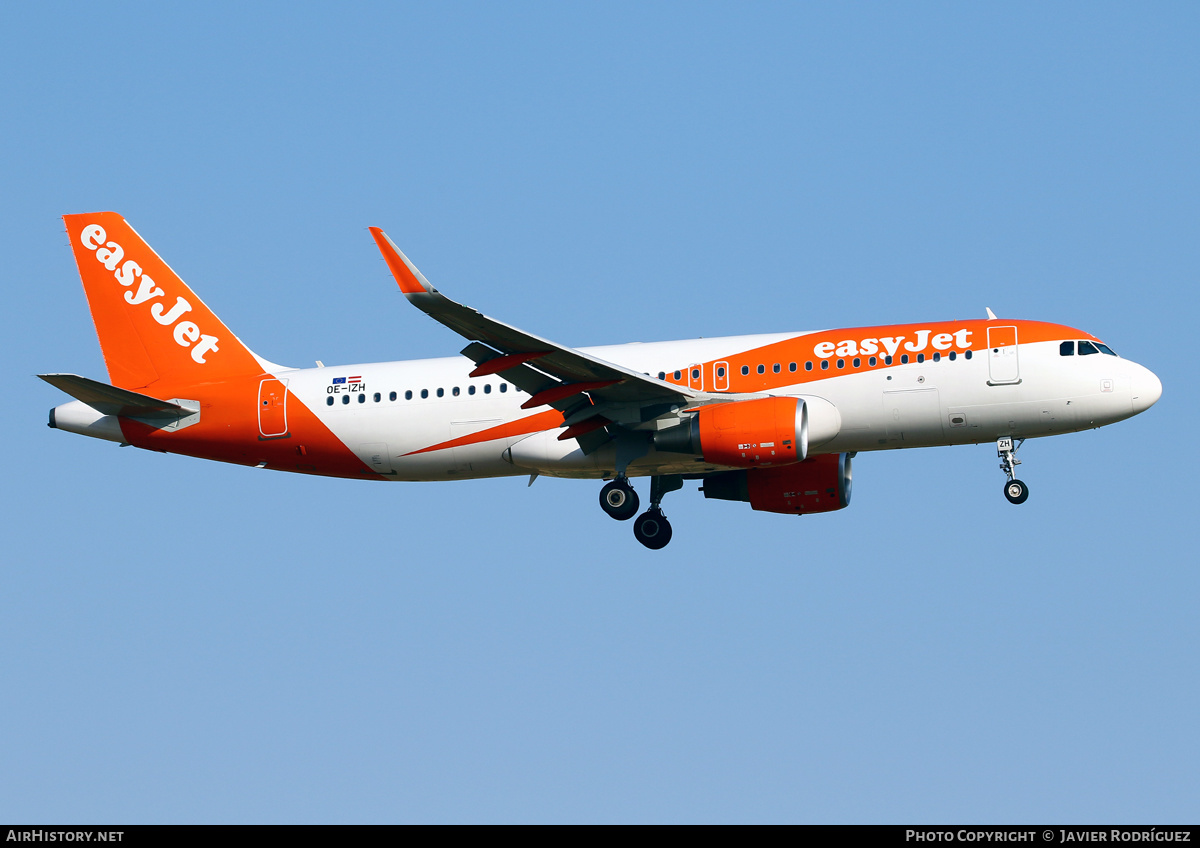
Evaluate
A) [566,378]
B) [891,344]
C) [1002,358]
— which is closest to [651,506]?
[566,378]

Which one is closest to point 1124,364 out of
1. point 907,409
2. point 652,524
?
point 907,409

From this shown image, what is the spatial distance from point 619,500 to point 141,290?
15.1 m

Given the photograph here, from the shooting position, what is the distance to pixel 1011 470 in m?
36.6

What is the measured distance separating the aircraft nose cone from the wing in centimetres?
1003

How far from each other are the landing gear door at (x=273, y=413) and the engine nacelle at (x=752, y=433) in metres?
11.2

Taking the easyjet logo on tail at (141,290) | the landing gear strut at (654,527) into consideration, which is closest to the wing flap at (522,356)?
the landing gear strut at (654,527)

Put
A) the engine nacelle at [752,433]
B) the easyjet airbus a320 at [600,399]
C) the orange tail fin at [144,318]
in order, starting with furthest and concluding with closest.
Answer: the orange tail fin at [144,318], the easyjet airbus a320 at [600,399], the engine nacelle at [752,433]

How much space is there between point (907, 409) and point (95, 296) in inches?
903

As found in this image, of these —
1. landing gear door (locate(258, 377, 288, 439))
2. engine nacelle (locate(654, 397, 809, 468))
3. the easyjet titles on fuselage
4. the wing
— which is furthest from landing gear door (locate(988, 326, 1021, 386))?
landing gear door (locate(258, 377, 288, 439))

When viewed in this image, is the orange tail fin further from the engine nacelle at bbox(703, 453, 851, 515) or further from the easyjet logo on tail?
the engine nacelle at bbox(703, 453, 851, 515)

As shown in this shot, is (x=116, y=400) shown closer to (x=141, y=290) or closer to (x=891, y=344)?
(x=141, y=290)

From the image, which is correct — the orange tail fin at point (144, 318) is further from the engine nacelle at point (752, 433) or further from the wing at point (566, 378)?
the engine nacelle at point (752, 433)

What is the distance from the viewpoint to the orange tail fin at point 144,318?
134 ft
